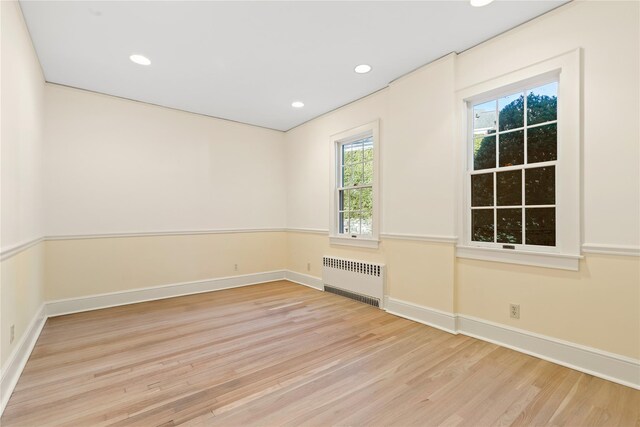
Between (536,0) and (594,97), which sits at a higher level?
(536,0)

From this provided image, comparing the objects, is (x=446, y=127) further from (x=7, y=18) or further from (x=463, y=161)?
(x=7, y=18)

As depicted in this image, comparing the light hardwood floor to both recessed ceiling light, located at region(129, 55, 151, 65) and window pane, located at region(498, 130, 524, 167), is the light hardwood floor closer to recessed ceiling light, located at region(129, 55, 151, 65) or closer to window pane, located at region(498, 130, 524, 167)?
window pane, located at region(498, 130, 524, 167)

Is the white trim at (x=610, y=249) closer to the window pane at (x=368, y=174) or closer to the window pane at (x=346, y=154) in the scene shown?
the window pane at (x=368, y=174)

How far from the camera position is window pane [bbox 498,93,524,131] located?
2.68 meters

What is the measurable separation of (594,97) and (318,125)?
347cm

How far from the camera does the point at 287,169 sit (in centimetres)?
560

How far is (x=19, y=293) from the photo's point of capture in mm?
2389

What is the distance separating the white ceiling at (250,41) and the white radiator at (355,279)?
2.38 metres

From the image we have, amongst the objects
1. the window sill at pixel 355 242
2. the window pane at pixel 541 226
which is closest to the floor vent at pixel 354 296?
the window sill at pixel 355 242

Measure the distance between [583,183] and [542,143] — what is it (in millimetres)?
482

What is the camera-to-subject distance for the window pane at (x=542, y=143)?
2438 millimetres

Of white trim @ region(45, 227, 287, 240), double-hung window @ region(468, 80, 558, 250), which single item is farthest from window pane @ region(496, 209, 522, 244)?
white trim @ region(45, 227, 287, 240)

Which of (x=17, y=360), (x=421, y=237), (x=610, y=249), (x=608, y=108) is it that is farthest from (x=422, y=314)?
(x=17, y=360)

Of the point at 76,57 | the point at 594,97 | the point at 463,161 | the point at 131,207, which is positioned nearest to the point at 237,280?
the point at 131,207
